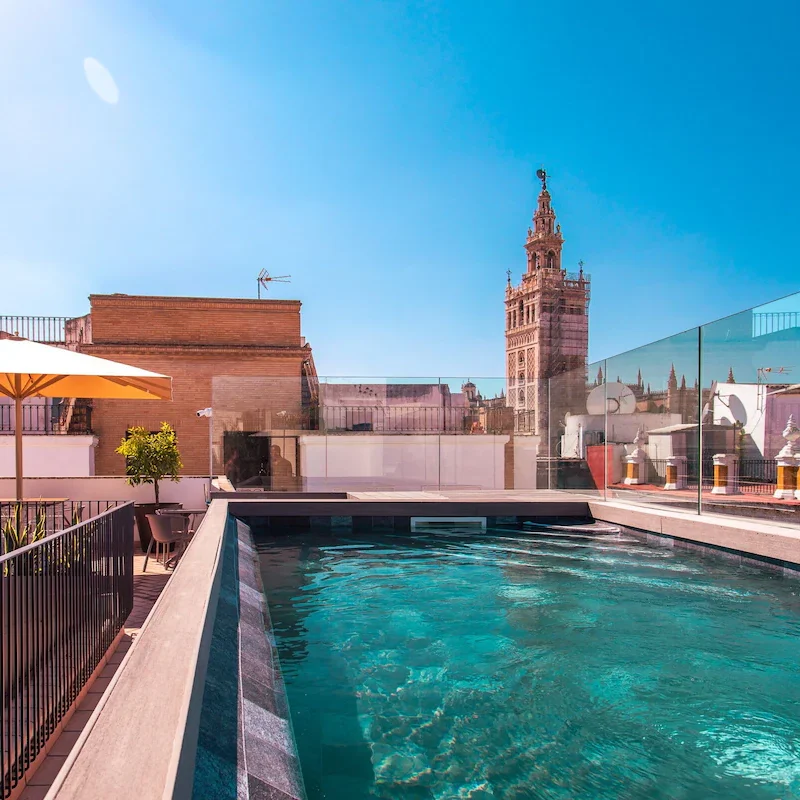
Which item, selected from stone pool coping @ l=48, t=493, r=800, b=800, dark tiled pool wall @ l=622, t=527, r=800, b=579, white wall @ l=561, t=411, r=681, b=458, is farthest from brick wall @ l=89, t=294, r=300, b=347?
stone pool coping @ l=48, t=493, r=800, b=800

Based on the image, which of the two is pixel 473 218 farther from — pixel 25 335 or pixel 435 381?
pixel 25 335

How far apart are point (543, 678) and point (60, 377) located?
4.98 m

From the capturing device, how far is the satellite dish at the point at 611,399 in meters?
9.23

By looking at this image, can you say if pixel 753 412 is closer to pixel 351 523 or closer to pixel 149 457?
pixel 351 523

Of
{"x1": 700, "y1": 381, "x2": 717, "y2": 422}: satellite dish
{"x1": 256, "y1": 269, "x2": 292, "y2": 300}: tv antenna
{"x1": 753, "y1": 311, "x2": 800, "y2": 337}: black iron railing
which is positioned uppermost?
{"x1": 256, "y1": 269, "x2": 292, "y2": 300}: tv antenna

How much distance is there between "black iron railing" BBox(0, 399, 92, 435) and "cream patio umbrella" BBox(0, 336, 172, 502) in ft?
39.8

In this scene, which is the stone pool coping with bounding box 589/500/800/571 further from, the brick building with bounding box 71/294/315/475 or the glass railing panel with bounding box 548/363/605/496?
the brick building with bounding box 71/294/315/475

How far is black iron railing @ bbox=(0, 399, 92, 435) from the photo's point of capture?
1755cm

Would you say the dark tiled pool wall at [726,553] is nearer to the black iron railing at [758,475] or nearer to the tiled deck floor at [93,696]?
the black iron railing at [758,475]

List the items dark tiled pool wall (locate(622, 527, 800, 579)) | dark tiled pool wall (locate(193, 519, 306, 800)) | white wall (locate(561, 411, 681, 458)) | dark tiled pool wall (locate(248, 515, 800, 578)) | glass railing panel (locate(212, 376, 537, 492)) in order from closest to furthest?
dark tiled pool wall (locate(193, 519, 306, 800)), dark tiled pool wall (locate(622, 527, 800, 579)), white wall (locate(561, 411, 681, 458)), dark tiled pool wall (locate(248, 515, 800, 578)), glass railing panel (locate(212, 376, 537, 492))

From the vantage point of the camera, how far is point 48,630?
2477mm

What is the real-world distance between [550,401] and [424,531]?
167 inches

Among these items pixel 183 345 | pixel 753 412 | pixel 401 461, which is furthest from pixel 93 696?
pixel 183 345

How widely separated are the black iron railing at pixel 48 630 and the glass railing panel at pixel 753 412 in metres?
6.12
